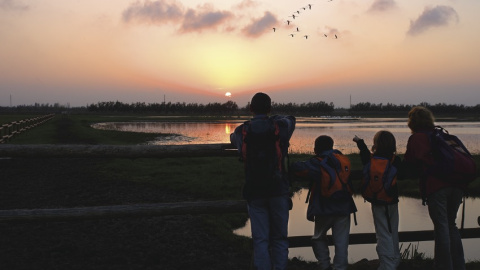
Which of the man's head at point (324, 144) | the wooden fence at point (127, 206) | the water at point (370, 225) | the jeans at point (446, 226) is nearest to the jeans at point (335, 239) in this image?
the wooden fence at point (127, 206)

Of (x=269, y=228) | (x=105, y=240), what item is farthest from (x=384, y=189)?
(x=105, y=240)

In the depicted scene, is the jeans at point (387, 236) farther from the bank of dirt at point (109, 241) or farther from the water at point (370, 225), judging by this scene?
the water at point (370, 225)

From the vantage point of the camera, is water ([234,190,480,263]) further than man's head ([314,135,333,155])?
Yes

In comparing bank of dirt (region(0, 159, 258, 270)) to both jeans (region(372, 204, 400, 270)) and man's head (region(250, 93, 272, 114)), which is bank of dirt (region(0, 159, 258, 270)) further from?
man's head (region(250, 93, 272, 114))

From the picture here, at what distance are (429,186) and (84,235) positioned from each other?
20.9 ft

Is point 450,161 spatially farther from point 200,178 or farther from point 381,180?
point 200,178

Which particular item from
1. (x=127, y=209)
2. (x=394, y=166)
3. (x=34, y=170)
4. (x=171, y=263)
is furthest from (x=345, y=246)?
(x=34, y=170)

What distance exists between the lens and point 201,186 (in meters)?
13.8

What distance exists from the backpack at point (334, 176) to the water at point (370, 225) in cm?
375

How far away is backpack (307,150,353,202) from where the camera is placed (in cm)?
411

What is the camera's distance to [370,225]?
1019 cm

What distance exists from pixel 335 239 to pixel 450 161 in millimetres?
1480

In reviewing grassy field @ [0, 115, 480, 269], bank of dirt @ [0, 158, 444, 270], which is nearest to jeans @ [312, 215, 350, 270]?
bank of dirt @ [0, 158, 444, 270]

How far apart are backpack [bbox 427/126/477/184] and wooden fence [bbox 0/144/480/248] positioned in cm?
125
